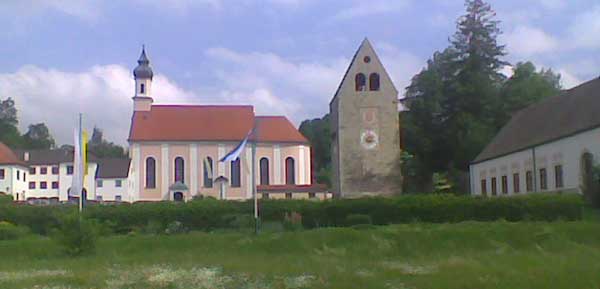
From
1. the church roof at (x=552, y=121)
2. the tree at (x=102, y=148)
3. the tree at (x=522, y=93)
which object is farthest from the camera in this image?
the tree at (x=102, y=148)

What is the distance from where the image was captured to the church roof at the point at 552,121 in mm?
40938

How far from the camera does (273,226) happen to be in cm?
3241

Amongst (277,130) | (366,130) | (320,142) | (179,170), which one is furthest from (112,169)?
(366,130)

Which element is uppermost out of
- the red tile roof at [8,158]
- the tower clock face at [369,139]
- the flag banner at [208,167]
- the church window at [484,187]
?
the red tile roof at [8,158]

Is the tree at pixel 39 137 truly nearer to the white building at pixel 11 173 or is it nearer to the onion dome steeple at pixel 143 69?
the white building at pixel 11 173

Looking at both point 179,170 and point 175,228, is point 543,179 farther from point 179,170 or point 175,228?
point 179,170

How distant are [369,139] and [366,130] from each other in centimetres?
73

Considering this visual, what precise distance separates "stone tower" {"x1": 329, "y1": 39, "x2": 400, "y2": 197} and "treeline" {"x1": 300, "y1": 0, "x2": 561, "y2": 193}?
331 inches

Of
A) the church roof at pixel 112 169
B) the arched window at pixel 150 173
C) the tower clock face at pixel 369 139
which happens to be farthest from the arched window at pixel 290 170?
the tower clock face at pixel 369 139

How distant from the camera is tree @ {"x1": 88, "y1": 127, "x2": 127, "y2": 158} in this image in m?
131

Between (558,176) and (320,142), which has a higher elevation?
(320,142)

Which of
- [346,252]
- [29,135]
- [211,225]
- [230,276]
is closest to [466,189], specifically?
[211,225]

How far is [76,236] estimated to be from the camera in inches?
910

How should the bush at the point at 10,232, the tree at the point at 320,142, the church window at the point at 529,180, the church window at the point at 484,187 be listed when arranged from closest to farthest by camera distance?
the bush at the point at 10,232 < the church window at the point at 529,180 < the church window at the point at 484,187 < the tree at the point at 320,142
